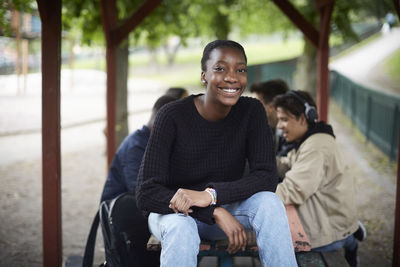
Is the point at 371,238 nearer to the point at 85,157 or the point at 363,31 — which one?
the point at 85,157

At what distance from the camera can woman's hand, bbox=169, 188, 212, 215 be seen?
255 cm

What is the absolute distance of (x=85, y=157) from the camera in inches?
420

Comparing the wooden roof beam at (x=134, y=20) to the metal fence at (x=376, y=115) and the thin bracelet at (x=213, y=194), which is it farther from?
the metal fence at (x=376, y=115)

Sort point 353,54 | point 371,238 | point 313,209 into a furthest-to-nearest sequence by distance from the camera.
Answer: point 353,54, point 371,238, point 313,209

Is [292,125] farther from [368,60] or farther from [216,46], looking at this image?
[368,60]

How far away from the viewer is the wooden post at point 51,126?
3.62 metres

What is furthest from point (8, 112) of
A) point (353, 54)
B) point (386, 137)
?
point (353, 54)

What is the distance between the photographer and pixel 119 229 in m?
3.17

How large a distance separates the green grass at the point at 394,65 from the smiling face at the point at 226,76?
1866 centimetres

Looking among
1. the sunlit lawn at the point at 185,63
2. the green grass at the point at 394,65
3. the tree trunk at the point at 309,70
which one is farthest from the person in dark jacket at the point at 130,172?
the sunlit lawn at the point at 185,63

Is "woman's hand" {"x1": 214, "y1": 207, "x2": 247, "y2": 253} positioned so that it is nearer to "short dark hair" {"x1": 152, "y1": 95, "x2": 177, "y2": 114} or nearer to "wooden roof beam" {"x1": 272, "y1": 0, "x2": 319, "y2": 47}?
"short dark hair" {"x1": 152, "y1": 95, "x2": 177, "y2": 114}

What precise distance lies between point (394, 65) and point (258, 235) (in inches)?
904

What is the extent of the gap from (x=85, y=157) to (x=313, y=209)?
784 centimetres

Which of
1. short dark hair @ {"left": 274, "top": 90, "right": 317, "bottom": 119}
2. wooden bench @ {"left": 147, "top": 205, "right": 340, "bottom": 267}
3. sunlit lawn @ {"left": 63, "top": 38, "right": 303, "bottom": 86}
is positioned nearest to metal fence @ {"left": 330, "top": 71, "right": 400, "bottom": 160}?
short dark hair @ {"left": 274, "top": 90, "right": 317, "bottom": 119}
